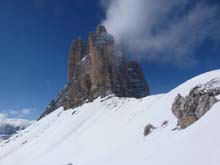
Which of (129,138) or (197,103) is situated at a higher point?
(129,138)

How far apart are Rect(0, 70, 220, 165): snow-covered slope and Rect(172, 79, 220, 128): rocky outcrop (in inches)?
61.8

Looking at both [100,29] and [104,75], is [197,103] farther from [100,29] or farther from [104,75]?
[100,29]

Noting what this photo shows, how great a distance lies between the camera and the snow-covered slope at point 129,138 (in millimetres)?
18266

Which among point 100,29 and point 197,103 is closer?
point 197,103

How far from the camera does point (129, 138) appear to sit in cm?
4222

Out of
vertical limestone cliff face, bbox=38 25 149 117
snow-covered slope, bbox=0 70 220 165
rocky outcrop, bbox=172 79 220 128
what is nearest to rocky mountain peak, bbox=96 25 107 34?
vertical limestone cliff face, bbox=38 25 149 117

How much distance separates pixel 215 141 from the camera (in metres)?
16.6

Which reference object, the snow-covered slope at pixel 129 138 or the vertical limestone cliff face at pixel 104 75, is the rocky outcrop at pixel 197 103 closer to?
the snow-covered slope at pixel 129 138

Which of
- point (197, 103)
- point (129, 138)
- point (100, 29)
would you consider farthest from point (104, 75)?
point (197, 103)

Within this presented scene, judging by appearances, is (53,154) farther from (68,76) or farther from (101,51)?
(68,76)

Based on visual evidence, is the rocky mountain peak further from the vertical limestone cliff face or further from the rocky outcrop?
the rocky outcrop

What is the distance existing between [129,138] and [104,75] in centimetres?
7043

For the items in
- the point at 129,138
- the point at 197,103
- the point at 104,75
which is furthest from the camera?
the point at 104,75

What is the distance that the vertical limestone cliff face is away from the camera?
4343 inches
